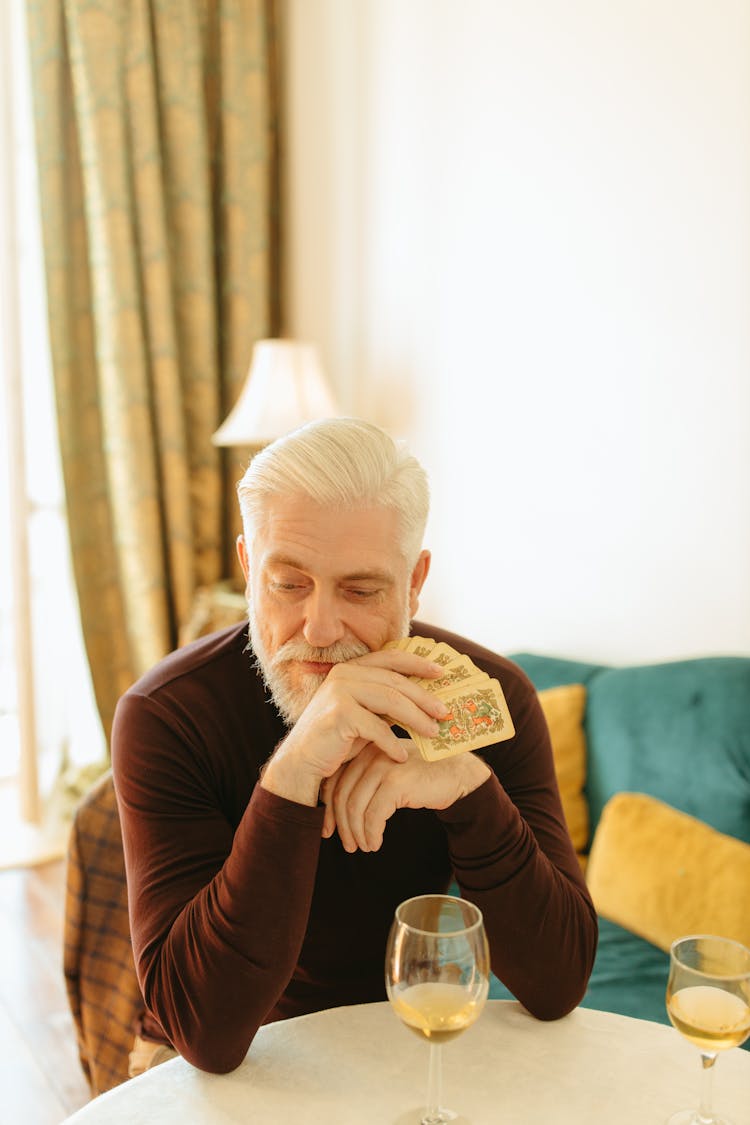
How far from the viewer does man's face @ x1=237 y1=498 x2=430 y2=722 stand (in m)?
1.36

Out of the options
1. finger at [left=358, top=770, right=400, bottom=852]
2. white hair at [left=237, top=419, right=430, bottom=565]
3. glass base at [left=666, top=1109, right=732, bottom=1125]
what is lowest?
glass base at [left=666, top=1109, right=732, bottom=1125]

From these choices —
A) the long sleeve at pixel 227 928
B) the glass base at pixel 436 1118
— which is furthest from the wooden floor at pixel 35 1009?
the glass base at pixel 436 1118

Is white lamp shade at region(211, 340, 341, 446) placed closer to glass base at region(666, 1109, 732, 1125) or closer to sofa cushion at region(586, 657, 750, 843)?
sofa cushion at region(586, 657, 750, 843)

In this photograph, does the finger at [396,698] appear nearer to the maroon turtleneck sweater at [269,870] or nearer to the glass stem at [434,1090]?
the maroon turtleneck sweater at [269,870]

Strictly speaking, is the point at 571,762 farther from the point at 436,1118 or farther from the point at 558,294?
the point at 436,1118

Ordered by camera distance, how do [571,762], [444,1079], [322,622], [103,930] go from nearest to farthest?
[444,1079] → [322,622] → [103,930] → [571,762]

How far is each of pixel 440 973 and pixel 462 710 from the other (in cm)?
35

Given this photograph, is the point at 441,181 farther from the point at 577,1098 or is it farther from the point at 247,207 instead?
the point at 577,1098

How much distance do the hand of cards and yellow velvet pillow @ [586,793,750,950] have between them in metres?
0.97

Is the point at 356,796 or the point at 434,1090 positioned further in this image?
the point at 356,796

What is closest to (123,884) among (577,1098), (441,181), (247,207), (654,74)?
(577,1098)

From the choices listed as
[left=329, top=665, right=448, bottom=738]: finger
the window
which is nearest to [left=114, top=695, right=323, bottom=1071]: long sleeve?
[left=329, top=665, right=448, bottom=738]: finger

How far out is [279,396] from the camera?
3395 millimetres

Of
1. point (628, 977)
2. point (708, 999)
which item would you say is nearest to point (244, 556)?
point (708, 999)
